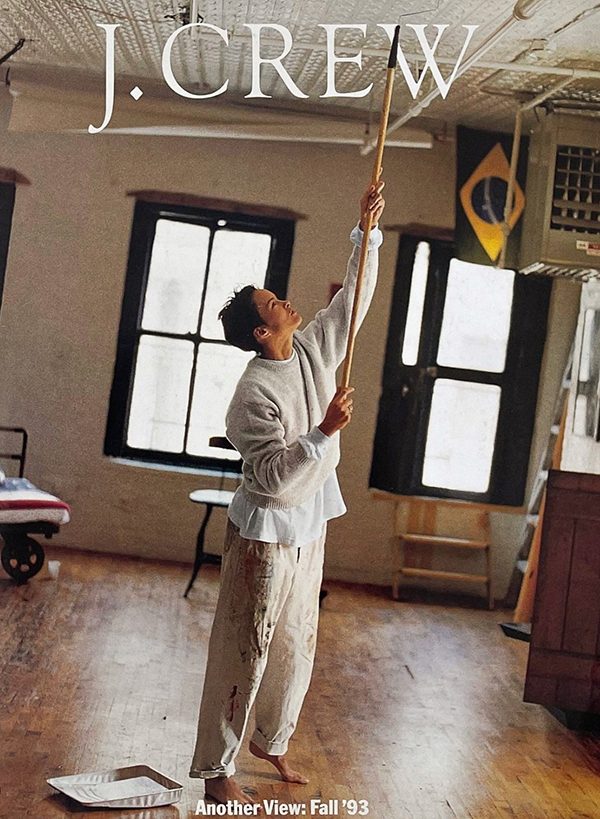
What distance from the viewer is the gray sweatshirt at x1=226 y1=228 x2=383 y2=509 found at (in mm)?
2948

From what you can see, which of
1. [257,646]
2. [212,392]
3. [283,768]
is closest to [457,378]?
[212,392]

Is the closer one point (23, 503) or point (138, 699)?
point (138, 699)

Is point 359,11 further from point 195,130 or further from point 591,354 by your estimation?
point 591,354

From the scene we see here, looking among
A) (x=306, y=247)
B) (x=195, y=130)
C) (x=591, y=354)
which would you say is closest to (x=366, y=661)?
(x=591, y=354)

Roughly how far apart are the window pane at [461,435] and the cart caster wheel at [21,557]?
2304mm

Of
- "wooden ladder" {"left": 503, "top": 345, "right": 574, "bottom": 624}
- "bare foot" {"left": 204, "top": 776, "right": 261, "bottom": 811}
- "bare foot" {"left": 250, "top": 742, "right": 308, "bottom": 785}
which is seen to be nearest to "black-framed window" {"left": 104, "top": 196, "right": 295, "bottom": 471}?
"wooden ladder" {"left": 503, "top": 345, "right": 574, "bottom": 624}

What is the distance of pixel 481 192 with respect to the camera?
19.6 feet

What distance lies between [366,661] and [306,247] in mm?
2570

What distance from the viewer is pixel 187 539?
20.9 ft

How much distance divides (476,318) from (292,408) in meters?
3.73

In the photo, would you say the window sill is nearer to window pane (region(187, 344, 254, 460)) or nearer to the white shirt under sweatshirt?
window pane (region(187, 344, 254, 460))

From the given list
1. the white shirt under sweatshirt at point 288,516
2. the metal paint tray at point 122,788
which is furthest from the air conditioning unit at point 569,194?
the metal paint tray at point 122,788

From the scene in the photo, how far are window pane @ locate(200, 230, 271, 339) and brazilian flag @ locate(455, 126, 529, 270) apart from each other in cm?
117

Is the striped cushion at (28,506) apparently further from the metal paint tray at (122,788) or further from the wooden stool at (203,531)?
the metal paint tray at (122,788)
